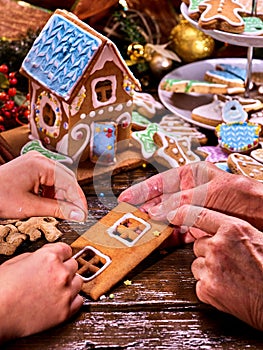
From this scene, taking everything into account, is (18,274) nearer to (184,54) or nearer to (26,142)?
(26,142)

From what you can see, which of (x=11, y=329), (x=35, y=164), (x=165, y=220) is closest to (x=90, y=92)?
(x=35, y=164)

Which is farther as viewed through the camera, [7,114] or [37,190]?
[7,114]

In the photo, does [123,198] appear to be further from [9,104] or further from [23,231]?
[9,104]

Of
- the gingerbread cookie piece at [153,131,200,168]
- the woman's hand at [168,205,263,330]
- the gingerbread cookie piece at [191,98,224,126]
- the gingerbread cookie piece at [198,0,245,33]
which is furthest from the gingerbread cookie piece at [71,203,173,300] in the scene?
the gingerbread cookie piece at [198,0,245,33]

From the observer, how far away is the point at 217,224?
4.39 feet

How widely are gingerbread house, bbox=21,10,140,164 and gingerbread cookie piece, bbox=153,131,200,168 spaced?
12 cm

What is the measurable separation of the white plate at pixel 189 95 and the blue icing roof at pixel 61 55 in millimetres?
508

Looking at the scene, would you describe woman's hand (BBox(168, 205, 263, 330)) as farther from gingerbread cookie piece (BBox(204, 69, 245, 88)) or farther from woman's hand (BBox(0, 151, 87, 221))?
gingerbread cookie piece (BBox(204, 69, 245, 88))

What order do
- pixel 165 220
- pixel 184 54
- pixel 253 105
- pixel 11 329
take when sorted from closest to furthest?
pixel 11 329 < pixel 165 220 < pixel 253 105 < pixel 184 54

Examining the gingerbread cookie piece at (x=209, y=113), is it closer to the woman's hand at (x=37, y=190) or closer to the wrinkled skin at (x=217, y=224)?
the wrinkled skin at (x=217, y=224)

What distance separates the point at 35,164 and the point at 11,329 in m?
0.45

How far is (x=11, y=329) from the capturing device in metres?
1.21

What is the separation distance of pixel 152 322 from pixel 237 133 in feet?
2.55

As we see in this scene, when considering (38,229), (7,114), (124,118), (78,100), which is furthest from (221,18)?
(38,229)
